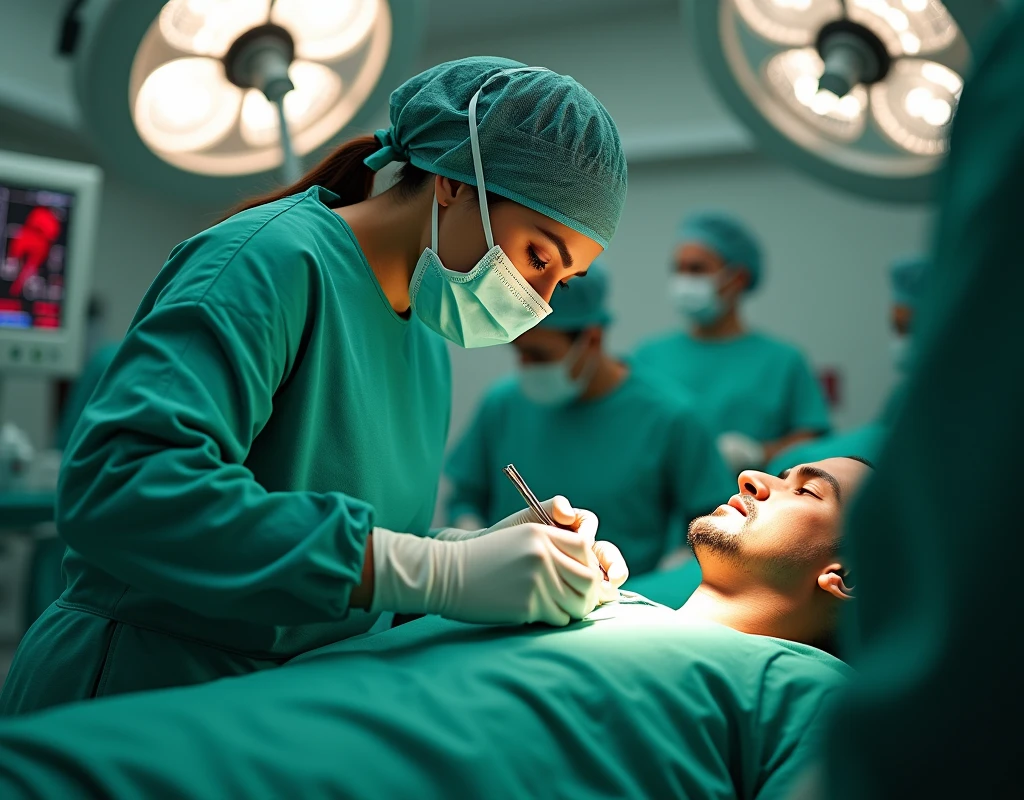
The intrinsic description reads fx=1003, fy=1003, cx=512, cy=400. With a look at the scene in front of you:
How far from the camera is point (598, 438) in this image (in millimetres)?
3172

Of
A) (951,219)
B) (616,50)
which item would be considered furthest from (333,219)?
(616,50)

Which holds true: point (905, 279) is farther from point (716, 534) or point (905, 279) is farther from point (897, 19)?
point (716, 534)

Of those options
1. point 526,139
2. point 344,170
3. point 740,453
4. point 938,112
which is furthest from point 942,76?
point 740,453

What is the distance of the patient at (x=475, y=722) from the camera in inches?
37.1

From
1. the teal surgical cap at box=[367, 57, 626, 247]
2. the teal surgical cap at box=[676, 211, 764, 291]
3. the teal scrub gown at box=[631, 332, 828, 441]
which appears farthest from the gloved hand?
the teal surgical cap at box=[676, 211, 764, 291]

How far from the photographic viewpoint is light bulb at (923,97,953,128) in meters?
1.96

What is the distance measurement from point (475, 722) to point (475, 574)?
168 millimetres

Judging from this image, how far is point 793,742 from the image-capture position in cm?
122

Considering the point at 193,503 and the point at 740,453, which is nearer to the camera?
the point at 193,503

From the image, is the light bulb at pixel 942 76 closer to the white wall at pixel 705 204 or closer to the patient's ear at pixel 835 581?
the patient's ear at pixel 835 581

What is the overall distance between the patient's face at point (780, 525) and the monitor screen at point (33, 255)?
7.89ft

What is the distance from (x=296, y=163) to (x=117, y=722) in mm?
1284

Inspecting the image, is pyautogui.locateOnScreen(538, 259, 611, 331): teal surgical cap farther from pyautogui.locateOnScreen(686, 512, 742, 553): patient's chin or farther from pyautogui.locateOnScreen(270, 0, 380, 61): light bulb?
pyautogui.locateOnScreen(686, 512, 742, 553): patient's chin

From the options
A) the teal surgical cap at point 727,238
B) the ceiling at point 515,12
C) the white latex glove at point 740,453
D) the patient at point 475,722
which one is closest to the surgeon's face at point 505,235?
the patient at point 475,722
